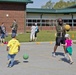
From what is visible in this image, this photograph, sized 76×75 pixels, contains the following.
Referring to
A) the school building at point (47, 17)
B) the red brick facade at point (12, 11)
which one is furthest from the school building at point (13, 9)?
the school building at point (47, 17)

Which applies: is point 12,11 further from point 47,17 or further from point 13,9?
point 47,17

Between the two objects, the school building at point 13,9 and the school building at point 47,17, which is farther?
the school building at point 47,17

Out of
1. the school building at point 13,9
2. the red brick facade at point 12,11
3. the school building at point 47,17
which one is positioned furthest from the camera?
the school building at point 47,17

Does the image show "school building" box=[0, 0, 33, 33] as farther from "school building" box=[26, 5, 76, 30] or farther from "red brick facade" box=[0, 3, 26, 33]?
"school building" box=[26, 5, 76, 30]

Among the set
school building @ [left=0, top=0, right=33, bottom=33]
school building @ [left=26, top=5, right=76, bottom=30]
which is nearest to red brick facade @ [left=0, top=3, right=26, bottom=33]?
school building @ [left=0, top=0, right=33, bottom=33]

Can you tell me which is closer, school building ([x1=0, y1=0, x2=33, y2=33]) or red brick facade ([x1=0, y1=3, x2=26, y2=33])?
school building ([x1=0, y1=0, x2=33, y2=33])

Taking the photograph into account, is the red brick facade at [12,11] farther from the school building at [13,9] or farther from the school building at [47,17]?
the school building at [47,17]

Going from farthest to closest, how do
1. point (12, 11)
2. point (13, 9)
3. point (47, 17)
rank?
point (47, 17) < point (12, 11) < point (13, 9)

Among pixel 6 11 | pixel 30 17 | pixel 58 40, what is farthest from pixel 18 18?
pixel 58 40

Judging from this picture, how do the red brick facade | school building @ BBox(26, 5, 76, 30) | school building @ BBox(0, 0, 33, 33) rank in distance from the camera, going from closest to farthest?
school building @ BBox(0, 0, 33, 33), the red brick facade, school building @ BBox(26, 5, 76, 30)

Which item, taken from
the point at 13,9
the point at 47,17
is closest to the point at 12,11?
the point at 13,9

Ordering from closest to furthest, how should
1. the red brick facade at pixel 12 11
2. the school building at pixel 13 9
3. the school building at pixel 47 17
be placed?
the school building at pixel 13 9, the red brick facade at pixel 12 11, the school building at pixel 47 17

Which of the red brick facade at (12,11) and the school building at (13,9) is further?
the red brick facade at (12,11)

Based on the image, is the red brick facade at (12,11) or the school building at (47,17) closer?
the red brick facade at (12,11)
